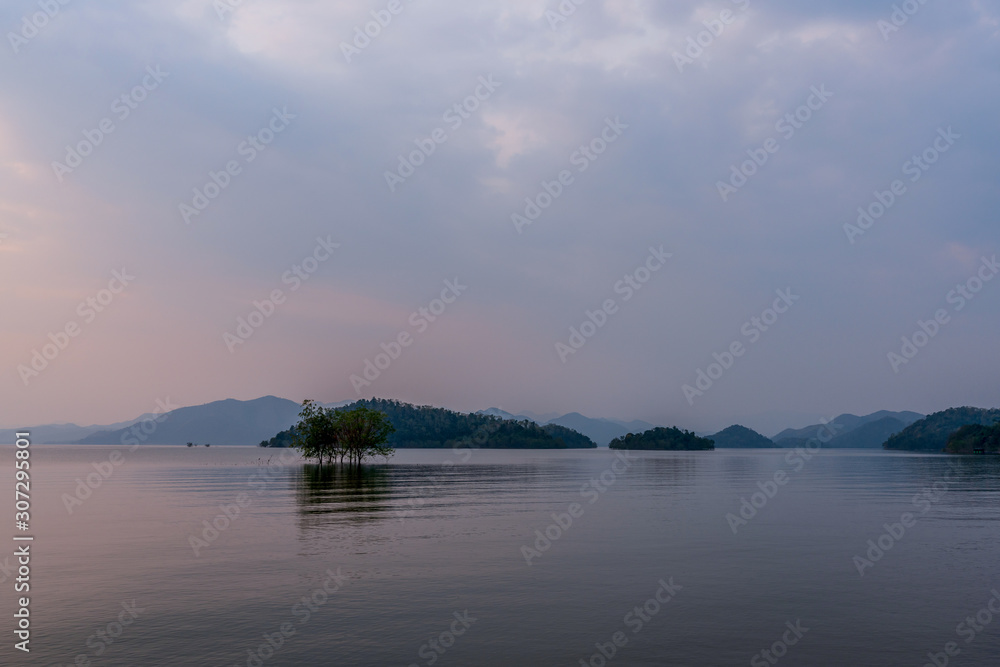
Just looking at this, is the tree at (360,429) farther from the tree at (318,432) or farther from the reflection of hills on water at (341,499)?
the reflection of hills on water at (341,499)

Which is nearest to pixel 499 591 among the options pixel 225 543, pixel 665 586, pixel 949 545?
pixel 665 586

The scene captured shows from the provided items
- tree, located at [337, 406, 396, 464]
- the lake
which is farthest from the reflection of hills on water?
tree, located at [337, 406, 396, 464]

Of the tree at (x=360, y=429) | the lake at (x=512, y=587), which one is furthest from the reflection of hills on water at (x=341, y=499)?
the tree at (x=360, y=429)

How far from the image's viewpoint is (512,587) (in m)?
27.8

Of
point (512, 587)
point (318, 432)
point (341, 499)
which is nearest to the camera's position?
point (512, 587)

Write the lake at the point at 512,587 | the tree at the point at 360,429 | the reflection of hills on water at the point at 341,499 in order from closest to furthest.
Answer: the lake at the point at 512,587 < the reflection of hills on water at the point at 341,499 < the tree at the point at 360,429

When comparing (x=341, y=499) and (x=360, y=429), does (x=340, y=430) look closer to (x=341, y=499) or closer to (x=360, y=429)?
(x=360, y=429)

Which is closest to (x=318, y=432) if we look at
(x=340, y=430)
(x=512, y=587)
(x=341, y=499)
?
(x=340, y=430)

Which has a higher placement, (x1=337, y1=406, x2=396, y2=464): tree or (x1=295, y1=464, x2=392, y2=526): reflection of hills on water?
(x1=337, y1=406, x2=396, y2=464): tree

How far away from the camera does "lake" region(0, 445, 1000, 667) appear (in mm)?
20297

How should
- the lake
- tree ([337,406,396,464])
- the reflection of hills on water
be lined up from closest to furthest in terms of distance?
the lake < the reflection of hills on water < tree ([337,406,396,464])

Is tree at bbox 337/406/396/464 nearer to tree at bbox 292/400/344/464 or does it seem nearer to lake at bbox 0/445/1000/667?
tree at bbox 292/400/344/464

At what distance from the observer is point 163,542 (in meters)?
39.0

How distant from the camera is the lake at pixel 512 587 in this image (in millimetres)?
20297
